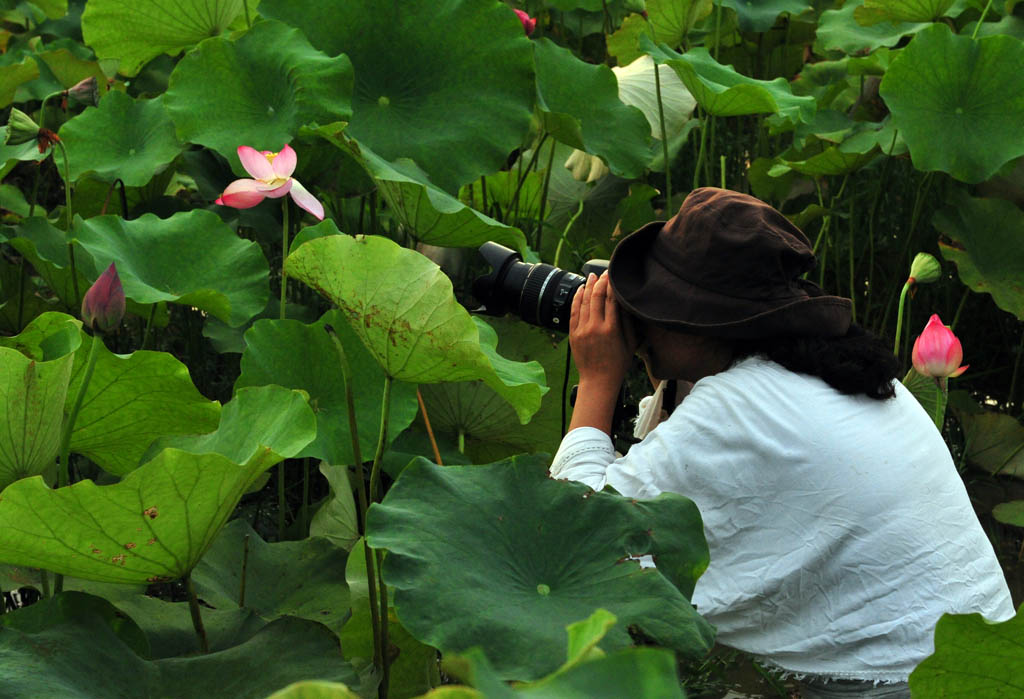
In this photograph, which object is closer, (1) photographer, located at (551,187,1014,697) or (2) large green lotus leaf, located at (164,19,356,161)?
(1) photographer, located at (551,187,1014,697)

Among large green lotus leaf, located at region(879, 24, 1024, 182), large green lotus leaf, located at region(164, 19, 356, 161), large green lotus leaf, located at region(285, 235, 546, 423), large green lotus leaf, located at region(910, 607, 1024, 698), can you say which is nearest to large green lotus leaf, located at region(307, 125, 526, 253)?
large green lotus leaf, located at region(164, 19, 356, 161)

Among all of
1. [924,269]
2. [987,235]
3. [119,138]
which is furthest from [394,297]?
[987,235]

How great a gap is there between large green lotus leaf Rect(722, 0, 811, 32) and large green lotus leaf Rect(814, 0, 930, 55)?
8 cm

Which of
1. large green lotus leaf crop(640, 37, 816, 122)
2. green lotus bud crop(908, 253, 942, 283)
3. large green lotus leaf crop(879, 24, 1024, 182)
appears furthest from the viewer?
large green lotus leaf crop(879, 24, 1024, 182)

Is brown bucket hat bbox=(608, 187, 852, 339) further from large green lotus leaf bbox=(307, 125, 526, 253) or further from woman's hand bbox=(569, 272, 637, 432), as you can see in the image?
large green lotus leaf bbox=(307, 125, 526, 253)

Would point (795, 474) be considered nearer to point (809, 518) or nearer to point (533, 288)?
point (809, 518)

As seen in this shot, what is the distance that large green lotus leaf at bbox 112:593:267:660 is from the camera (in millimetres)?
1132

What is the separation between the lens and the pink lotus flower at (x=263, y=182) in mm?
1395

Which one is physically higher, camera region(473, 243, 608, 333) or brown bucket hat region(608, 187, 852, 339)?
brown bucket hat region(608, 187, 852, 339)

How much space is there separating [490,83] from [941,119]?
87 cm

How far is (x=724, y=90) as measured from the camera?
1813 mm

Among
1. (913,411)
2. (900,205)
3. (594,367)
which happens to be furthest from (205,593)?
(900,205)

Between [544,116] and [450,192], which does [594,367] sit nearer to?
[450,192]

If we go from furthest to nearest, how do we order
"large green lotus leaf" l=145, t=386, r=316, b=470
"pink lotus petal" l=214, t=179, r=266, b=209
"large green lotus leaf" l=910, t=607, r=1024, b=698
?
"pink lotus petal" l=214, t=179, r=266, b=209, "large green lotus leaf" l=145, t=386, r=316, b=470, "large green lotus leaf" l=910, t=607, r=1024, b=698
